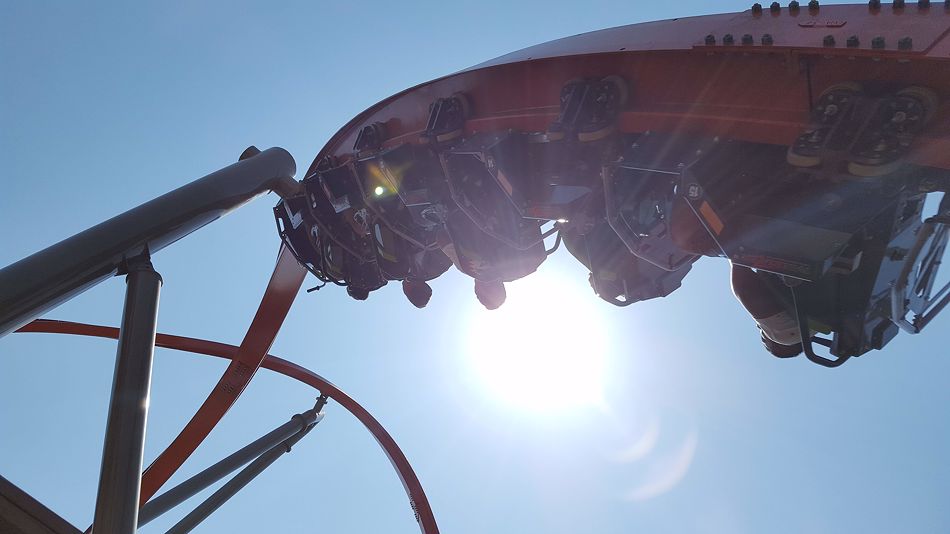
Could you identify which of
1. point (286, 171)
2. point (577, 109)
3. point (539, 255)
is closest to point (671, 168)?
point (577, 109)

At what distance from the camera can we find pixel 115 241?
2355mm

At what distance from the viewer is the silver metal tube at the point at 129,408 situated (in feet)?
6.94

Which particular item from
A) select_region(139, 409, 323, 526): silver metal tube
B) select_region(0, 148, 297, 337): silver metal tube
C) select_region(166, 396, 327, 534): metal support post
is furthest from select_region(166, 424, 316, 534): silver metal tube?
select_region(0, 148, 297, 337): silver metal tube

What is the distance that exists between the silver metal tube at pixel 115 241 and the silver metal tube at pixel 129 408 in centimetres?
14

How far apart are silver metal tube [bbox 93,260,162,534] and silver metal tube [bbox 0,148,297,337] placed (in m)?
0.14

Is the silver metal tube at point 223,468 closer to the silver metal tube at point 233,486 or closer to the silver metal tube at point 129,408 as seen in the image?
the silver metal tube at point 233,486

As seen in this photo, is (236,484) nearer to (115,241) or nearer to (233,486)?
(233,486)

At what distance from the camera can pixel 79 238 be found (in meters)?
2.30

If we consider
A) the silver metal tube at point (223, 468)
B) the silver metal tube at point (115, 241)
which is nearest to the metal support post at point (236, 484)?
the silver metal tube at point (223, 468)

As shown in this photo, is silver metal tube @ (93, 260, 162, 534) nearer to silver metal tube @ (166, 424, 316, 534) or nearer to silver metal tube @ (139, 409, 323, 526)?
silver metal tube @ (139, 409, 323, 526)

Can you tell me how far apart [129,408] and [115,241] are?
59 centimetres

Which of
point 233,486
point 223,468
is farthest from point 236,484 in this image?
point 223,468

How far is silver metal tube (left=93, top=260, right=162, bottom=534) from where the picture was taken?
2115 mm

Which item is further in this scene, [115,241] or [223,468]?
[223,468]
